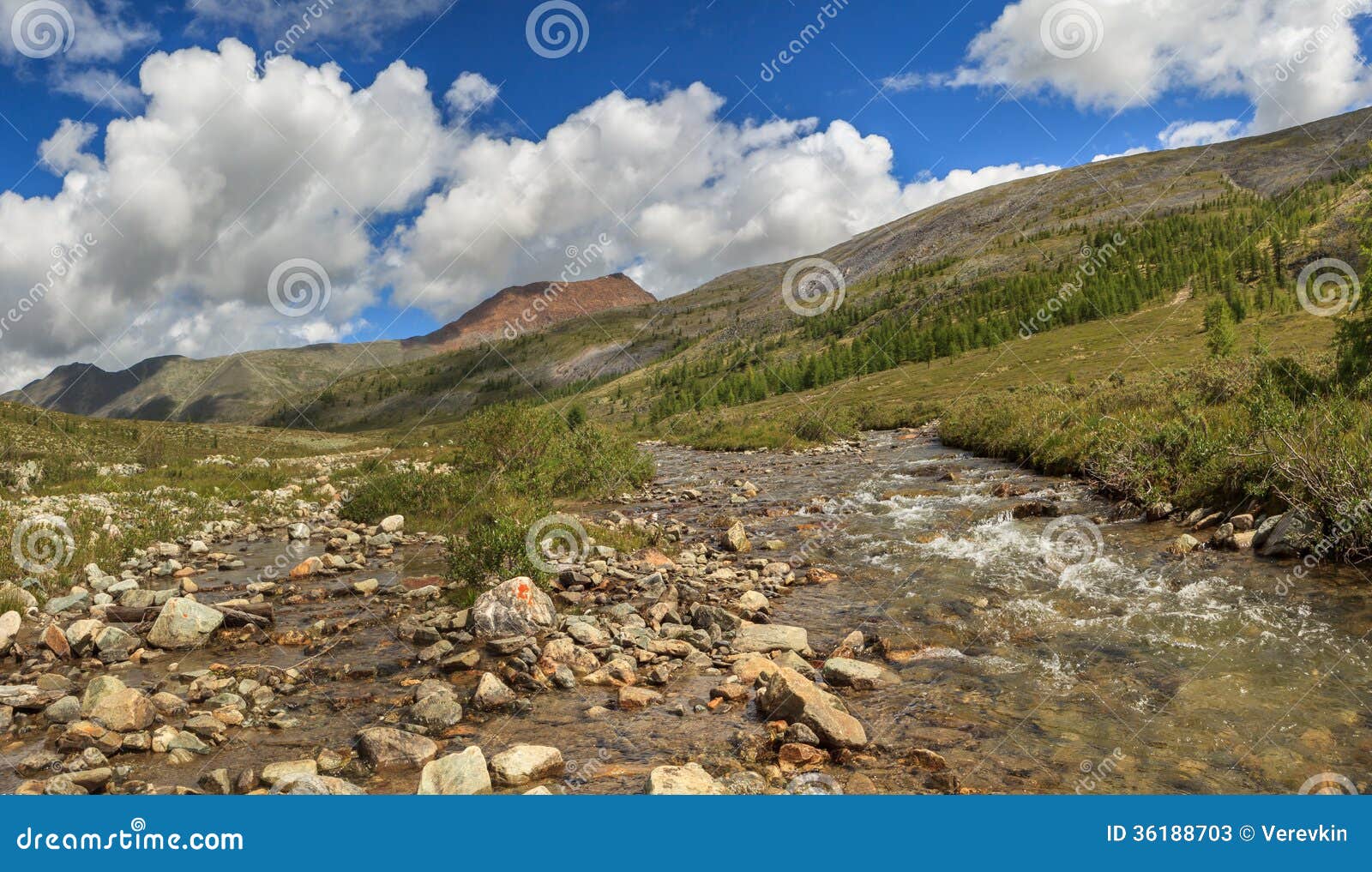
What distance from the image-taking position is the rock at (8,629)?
9.45 metres

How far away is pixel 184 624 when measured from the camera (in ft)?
33.2

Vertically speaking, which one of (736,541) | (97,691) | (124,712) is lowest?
(124,712)

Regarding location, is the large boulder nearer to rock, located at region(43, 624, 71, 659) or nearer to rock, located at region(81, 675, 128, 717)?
rock, located at region(81, 675, 128, 717)

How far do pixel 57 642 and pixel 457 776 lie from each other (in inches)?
319

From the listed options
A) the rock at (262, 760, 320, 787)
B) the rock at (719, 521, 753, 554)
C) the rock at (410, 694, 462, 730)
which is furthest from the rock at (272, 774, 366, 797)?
the rock at (719, 521, 753, 554)

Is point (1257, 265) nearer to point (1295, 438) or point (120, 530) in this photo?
point (1295, 438)

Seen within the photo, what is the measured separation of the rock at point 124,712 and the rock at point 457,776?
368 centimetres

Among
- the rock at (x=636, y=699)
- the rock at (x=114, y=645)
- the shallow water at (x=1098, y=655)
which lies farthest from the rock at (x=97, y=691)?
the shallow water at (x=1098, y=655)

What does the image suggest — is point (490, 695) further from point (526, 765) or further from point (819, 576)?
point (819, 576)

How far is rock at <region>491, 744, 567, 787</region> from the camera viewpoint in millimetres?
6055

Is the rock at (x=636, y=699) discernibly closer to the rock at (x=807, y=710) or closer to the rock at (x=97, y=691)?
the rock at (x=807, y=710)

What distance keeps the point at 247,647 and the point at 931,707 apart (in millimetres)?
9898

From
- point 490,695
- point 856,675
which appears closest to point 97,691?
point 490,695

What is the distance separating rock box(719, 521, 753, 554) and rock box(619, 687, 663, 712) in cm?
816
